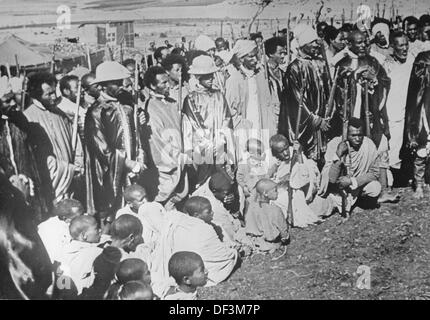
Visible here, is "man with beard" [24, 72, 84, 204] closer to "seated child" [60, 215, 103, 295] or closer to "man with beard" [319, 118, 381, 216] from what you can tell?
"seated child" [60, 215, 103, 295]

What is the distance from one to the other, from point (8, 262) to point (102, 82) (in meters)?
1.45

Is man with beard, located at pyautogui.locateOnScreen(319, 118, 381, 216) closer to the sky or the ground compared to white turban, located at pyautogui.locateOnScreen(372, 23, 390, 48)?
closer to the ground

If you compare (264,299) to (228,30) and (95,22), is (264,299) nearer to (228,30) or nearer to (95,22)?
(228,30)

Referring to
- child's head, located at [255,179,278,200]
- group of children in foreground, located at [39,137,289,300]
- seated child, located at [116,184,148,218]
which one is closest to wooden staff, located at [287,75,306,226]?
child's head, located at [255,179,278,200]

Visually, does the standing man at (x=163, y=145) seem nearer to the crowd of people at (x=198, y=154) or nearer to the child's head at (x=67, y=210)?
the crowd of people at (x=198, y=154)

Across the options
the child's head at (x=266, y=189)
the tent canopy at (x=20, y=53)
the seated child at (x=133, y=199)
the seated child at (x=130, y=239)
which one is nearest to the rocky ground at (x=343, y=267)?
the child's head at (x=266, y=189)

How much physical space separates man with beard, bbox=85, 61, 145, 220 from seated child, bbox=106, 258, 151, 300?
0.37m

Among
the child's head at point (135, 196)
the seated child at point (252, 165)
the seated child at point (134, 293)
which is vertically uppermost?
the seated child at point (252, 165)

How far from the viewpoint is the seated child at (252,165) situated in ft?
14.2

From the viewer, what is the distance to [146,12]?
4324 millimetres

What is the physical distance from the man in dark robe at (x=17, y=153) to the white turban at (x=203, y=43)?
1.35 m

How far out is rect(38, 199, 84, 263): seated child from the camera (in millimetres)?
4250

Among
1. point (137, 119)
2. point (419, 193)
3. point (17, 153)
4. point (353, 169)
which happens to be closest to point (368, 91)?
point (353, 169)
